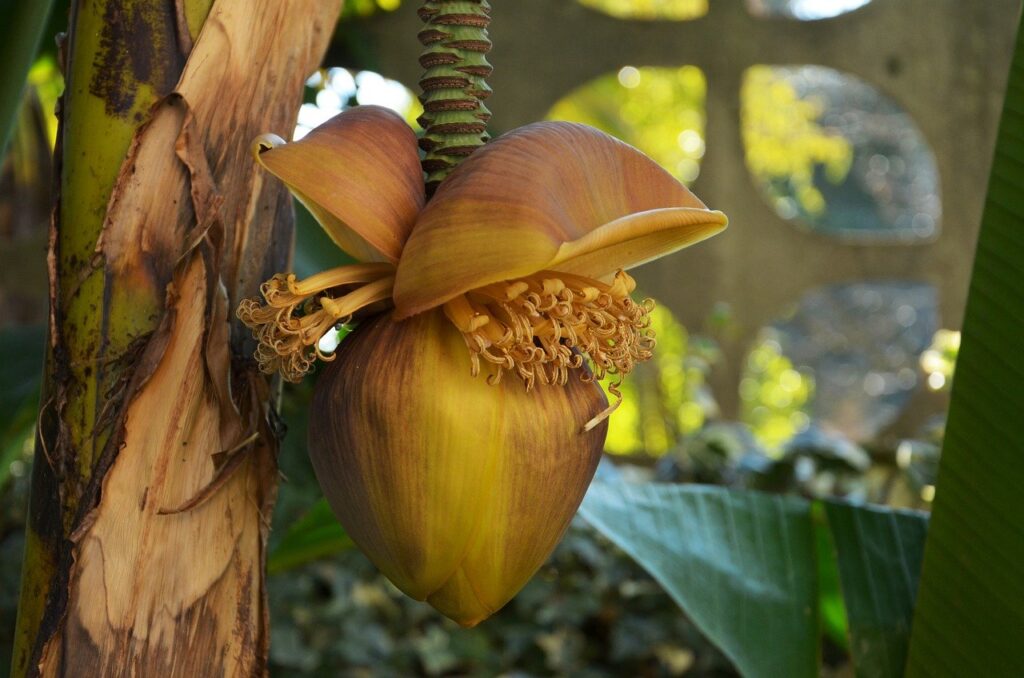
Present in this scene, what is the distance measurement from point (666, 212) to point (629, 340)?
7 centimetres

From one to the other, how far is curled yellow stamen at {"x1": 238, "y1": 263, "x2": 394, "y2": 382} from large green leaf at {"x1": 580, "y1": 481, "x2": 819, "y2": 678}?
0.30 m

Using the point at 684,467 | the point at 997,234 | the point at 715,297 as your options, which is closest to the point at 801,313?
the point at 715,297

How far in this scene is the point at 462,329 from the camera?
0.32 meters

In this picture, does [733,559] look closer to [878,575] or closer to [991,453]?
[878,575]

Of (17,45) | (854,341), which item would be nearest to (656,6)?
(854,341)

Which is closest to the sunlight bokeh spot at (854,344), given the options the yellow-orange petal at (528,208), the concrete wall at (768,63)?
the concrete wall at (768,63)

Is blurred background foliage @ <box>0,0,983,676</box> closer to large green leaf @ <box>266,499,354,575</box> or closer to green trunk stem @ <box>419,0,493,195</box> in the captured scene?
large green leaf @ <box>266,499,354,575</box>

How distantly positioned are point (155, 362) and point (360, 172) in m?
0.10

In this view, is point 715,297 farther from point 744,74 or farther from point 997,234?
point 997,234

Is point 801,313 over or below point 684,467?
below

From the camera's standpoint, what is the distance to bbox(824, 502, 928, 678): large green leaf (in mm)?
566

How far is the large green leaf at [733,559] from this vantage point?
57cm

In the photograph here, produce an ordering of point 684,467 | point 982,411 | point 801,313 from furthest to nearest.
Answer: point 801,313 → point 684,467 → point 982,411

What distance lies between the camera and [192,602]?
0.36 m
